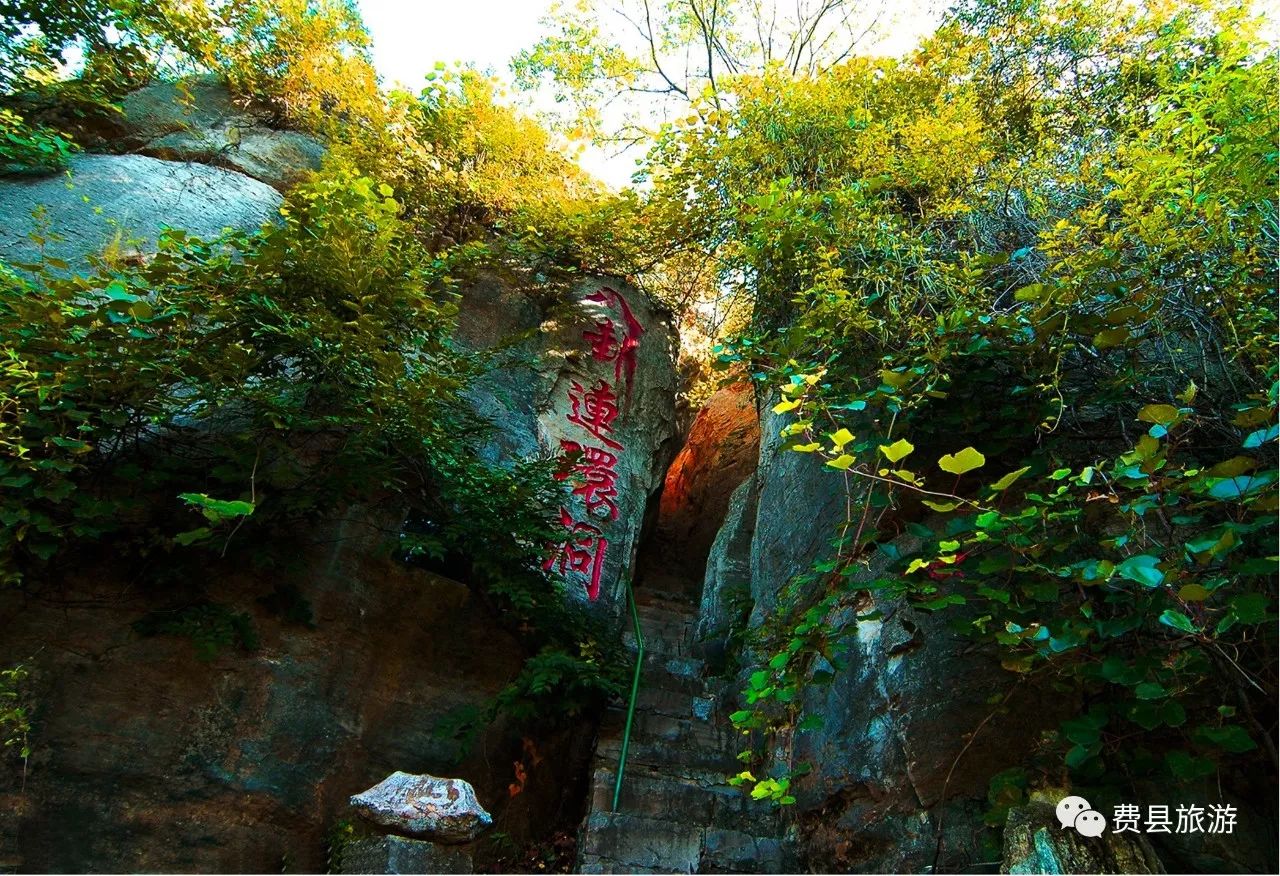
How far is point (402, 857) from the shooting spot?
102 inches

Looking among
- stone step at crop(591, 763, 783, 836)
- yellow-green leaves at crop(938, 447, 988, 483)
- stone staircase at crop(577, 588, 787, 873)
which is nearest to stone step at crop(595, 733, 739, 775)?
stone staircase at crop(577, 588, 787, 873)

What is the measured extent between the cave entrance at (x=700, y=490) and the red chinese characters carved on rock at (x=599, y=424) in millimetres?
2231

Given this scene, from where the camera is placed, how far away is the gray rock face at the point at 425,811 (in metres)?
2.66

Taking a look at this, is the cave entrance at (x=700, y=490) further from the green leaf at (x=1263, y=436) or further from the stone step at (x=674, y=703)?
the green leaf at (x=1263, y=436)

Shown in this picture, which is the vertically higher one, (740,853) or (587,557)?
(587,557)

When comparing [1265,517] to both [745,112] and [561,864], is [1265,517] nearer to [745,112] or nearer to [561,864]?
[561,864]

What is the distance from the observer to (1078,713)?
278cm

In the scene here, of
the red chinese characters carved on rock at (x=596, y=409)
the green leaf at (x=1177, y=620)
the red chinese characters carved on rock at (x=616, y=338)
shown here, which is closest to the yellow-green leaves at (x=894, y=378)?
the green leaf at (x=1177, y=620)

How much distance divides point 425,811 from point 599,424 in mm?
4828

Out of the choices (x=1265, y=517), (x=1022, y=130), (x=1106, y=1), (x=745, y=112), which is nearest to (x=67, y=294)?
→ (x=745, y=112)

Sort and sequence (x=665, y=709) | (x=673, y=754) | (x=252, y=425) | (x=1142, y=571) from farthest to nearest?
(x=665, y=709) → (x=673, y=754) → (x=252, y=425) → (x=1142, y=571)

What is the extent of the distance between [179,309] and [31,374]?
2.19ft

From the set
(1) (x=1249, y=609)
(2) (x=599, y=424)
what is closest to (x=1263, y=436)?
(1) (x=1249, y=609)

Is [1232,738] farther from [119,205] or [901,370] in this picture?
[119,205]
